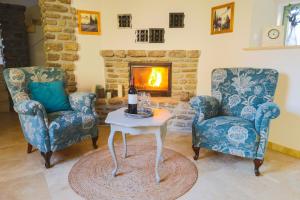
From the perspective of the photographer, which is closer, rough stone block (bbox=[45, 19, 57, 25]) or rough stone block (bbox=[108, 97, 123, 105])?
rough stone block (bbox=[45, 19, 57, 25])

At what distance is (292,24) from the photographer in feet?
9.44

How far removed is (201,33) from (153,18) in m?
0.76

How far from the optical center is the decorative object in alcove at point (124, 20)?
3551 mm

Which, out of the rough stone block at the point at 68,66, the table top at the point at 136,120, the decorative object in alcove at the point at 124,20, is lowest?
the table top at the point at 136,120

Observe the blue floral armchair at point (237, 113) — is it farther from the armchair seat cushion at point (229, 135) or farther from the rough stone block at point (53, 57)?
the rough stone block at point (53, 57)

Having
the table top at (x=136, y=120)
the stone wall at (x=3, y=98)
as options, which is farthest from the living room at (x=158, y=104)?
the stone wall at (x=3, y=98)

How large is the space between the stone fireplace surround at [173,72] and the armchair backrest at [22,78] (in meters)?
1.01

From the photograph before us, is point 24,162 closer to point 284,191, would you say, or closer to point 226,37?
point 284,191

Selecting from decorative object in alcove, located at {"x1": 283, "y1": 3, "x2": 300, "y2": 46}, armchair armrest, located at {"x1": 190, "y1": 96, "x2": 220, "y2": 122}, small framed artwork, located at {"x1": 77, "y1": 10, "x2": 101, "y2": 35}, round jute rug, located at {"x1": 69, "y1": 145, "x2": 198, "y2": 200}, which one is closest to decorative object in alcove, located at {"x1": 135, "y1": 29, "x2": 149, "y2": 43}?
small framed artwork, located at {"x1": 77, "y1": 10, "x2": 101, "y2": 35}

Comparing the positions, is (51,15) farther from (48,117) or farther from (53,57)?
(48,117)

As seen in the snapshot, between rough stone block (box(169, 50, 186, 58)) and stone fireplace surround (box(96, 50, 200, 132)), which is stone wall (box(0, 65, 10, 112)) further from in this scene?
rough stone block (box(169, 50, 186, 58))

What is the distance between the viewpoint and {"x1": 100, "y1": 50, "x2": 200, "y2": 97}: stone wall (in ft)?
11.7

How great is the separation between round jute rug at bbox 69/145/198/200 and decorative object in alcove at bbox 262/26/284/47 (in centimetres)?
175

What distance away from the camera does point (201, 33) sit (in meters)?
3.44
